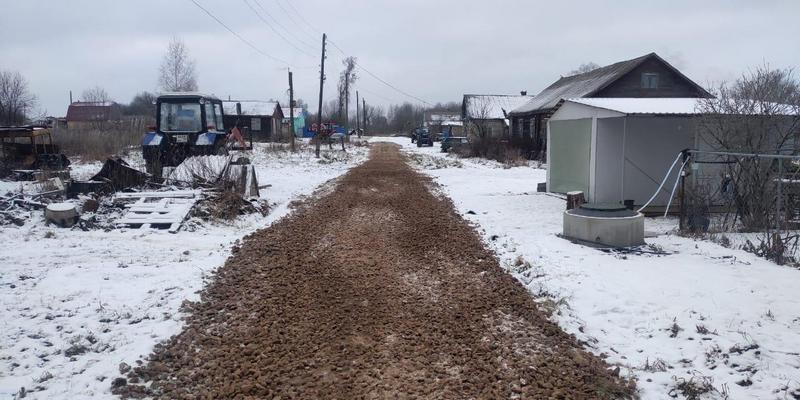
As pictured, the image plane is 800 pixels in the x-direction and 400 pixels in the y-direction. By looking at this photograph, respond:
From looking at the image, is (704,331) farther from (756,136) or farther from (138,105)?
(138,105)

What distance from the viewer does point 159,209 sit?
10398mm

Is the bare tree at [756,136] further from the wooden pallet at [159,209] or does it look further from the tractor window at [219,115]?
the tractor window at [219,115]

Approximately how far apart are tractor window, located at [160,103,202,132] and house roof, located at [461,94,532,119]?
106ft

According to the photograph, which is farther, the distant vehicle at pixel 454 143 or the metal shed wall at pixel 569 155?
the distant vehicle at pixel 454 143

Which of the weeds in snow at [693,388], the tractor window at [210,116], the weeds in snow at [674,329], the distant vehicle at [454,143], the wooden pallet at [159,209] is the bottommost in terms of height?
the weeds in snow at [693,388]

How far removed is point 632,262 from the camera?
7723mm

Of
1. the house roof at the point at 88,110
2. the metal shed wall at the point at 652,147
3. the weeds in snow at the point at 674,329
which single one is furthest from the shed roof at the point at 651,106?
the house roof at the point at 88,110

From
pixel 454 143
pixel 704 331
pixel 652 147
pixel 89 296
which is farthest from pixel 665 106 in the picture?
pixel 454 143

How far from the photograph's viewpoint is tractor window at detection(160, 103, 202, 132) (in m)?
18.7

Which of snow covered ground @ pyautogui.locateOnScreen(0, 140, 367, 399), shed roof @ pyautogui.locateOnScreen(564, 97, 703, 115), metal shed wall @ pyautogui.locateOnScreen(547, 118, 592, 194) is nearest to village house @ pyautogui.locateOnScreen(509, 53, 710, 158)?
metal shed wall @ pyautogui.locateOnScreen(547, 118, 592, 194)

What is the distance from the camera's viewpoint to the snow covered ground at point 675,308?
438cm

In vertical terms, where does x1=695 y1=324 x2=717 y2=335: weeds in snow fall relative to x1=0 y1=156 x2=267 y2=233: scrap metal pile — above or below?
A: below

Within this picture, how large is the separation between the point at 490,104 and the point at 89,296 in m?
48.5

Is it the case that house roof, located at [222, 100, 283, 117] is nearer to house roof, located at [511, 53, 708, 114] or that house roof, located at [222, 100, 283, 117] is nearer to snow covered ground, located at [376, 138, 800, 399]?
house roof, located at [511, 53, 708, 114]
